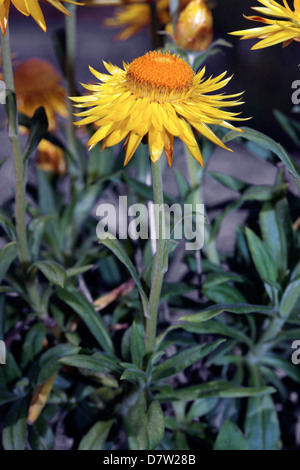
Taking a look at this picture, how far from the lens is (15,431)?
0.68 metres

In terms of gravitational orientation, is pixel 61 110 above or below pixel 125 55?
below

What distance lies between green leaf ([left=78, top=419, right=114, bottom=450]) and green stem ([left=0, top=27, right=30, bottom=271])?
280 mm

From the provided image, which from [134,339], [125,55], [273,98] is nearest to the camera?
[134,339]

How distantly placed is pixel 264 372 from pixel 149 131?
0.56m

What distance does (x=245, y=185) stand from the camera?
0.89m

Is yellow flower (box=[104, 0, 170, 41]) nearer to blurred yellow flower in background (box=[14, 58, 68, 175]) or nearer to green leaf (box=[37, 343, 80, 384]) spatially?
blurred yellow flower in background (box=[14, 58, 68, 175])

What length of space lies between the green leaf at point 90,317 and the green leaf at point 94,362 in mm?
73

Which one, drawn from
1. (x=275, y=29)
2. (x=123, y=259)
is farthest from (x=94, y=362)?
(x=275, y=29)

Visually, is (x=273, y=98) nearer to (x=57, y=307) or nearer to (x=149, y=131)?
(x=57, y=307)

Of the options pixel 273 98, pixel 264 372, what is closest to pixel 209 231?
pixel 264 372

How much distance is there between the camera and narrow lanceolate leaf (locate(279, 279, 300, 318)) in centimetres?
69

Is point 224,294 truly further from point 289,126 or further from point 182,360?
point 289,126

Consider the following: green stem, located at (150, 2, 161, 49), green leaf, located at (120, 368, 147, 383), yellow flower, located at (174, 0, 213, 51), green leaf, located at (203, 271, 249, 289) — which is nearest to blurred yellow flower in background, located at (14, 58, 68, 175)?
green stem, located at (150, 2, 161, 49)

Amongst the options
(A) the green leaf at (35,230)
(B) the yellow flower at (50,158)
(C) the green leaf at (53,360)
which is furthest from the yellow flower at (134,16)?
(C) the green leaf at (53,360)
